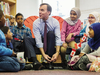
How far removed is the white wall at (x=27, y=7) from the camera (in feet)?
12.4

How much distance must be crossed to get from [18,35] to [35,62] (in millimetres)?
886

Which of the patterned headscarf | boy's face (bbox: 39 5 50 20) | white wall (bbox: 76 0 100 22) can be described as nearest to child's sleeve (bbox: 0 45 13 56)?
boy's face (bbox: 39 5 50 20)

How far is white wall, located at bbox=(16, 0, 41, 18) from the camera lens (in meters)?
3.77

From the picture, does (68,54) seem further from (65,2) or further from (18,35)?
(65,2)

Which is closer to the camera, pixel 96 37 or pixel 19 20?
pixel 96 37

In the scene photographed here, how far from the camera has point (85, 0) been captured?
153 inches

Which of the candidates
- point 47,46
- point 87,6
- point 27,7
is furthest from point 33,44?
point 87,6

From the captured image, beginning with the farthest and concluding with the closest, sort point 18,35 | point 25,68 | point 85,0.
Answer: point 85,0 < point 18,35 < point 25,68

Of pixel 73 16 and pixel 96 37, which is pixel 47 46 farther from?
pixel 73 16

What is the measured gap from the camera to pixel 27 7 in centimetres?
396

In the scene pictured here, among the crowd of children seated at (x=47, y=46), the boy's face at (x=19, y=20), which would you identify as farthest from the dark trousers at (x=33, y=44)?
the boy's face at (x=19, y=20)

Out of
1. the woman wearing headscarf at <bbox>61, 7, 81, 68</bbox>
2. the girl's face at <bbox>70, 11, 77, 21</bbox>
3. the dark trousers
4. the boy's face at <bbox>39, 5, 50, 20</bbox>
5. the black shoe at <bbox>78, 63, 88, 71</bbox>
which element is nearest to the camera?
the black shoe at <bbox>78, 63, 88, 71</bbox>

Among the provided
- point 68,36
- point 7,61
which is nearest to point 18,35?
point 68,36

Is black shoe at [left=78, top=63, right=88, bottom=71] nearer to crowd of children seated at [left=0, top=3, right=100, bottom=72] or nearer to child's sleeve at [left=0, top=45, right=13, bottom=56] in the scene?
crowd of children seated at [left=0, top=3, right=100, bottom=72]
